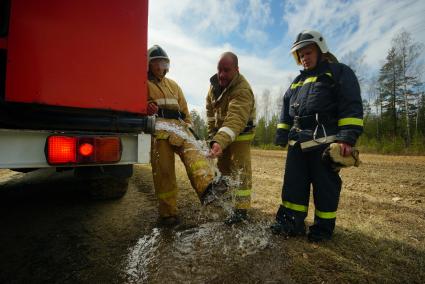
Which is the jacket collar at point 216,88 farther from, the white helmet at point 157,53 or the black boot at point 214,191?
the black boot at point 214,191

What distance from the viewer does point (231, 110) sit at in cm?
289

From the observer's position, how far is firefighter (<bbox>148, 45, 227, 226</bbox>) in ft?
9.38

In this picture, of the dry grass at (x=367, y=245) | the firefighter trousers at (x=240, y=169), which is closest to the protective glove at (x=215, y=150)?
the firefighter trousers at (x=240, y=169)

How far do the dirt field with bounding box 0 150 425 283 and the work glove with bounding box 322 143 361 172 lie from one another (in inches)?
30.2

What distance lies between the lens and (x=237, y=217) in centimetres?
296

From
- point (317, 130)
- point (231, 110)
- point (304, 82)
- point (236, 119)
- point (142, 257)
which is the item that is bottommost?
point (142, 257)

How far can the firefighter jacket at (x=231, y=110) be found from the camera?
8.94 feet

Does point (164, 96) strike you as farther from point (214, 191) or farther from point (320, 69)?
point (320, 69)

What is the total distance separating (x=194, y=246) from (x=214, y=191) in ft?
1.71

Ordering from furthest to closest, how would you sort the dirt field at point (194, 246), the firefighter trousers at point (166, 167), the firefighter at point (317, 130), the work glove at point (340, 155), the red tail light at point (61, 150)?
1. the firefighter trousers at point (166, 167)
2. the firefighter at point (317, 130)
3. the work glove at point (340, 155)
4. the dirt field at point (194, 246)
5. the red tail light at point (61, 150)

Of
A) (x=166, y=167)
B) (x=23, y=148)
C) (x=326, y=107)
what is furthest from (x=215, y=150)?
(x=23, y=148)

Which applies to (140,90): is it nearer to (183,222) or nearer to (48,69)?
(48,69)

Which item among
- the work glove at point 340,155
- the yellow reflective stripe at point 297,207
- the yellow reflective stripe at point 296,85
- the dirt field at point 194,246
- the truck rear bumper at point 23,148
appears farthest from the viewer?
the yellow reflective stripe at point 296,85

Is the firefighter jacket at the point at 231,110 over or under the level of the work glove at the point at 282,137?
over
